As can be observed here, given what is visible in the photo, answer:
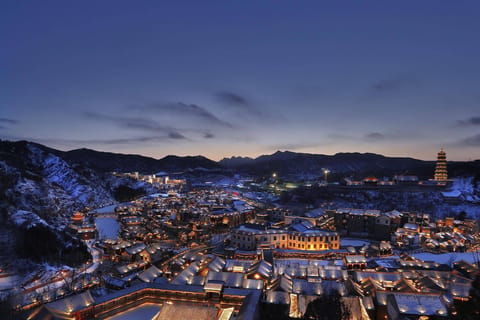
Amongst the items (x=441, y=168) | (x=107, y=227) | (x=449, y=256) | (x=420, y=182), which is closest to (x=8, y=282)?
(x=107, y=227)

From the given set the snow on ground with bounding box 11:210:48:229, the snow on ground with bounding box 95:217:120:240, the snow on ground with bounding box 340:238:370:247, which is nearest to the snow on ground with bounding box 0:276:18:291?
the snow on ground with bounding box 11:210:48:229

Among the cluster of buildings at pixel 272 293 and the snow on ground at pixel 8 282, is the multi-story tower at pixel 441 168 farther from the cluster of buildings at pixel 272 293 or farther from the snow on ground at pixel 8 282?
the snow on ground at pixel 8 282

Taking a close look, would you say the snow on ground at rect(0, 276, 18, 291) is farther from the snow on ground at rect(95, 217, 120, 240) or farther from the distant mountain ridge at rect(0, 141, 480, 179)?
the distant mountain ridge at rect(0, 141, 480, 179)

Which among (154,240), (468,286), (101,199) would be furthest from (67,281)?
(101,199)

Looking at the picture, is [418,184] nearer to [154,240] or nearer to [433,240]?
[433,240]

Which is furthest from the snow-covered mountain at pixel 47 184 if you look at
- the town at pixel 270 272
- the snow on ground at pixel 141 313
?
the snow on ground at pixel 141 313

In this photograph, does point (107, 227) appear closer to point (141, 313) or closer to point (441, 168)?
point (141, 313)
